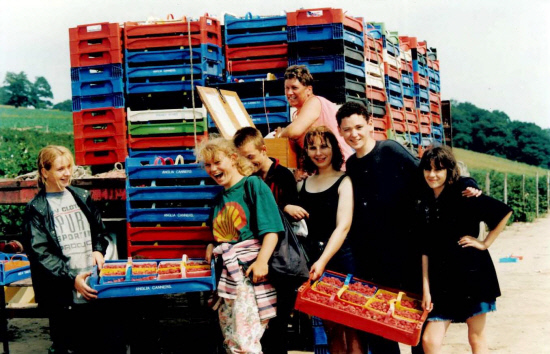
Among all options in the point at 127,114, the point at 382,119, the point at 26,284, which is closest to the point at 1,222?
the point at 127,114

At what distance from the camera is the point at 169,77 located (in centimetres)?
658

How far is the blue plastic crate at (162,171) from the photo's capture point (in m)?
5.01

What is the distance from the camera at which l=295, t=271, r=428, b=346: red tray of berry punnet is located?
11.3 ft

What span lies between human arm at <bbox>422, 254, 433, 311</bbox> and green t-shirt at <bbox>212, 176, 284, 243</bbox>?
0.91 meters

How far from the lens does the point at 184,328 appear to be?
5.63 meters

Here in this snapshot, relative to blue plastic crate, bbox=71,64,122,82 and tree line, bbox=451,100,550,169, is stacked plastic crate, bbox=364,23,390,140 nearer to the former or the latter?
blue plastic crate, bbox=71,64,122,82

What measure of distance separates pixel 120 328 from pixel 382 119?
439cm

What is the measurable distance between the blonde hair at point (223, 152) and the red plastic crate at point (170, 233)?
49.2 inches

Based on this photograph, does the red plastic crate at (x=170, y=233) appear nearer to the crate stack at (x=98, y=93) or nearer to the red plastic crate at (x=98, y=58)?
the crate stack at (x=98, y=93)

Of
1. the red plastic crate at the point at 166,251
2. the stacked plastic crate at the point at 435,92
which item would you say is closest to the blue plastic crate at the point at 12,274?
the red plastic crate at the point at 166,251

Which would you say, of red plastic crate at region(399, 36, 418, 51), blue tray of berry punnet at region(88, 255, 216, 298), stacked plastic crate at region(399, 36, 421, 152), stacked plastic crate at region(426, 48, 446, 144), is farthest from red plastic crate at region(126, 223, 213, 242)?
stacked plastic crate at region(426, 48, 446, 144)

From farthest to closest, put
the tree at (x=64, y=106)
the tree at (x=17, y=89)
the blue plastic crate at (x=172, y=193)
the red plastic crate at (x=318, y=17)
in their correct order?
the tree at (x=64, y=106), the tree at (x=17, y=89), the red plastic crate at (x=318, y=17), the blue plastic crate at (x=172, y=193)

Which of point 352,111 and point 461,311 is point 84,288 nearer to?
point 352,111

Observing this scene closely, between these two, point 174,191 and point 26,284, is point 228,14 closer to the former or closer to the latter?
point 174,191
